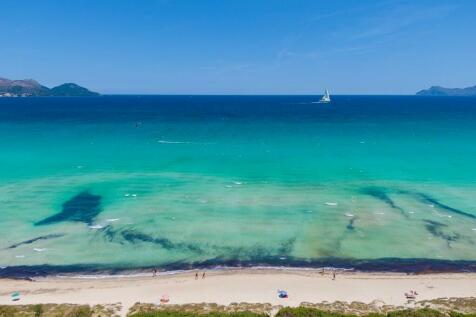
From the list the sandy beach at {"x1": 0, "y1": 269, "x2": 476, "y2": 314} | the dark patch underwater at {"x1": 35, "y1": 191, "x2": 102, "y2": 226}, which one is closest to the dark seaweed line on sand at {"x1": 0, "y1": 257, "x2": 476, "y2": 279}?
the sandy beach at {"x1": 0, "y1": 269, "x2": 476, "y2": 314}

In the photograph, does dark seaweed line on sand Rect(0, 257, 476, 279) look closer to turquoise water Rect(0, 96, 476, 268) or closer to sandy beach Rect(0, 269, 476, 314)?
turquoise water Rect(0, 96, 476, 268)

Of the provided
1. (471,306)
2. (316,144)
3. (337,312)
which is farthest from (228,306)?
(316,144)

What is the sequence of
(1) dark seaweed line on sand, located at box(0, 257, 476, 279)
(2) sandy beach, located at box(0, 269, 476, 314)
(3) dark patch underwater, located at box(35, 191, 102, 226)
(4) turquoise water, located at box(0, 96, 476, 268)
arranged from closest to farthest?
(2) sandy beach, located at box(0, 269, 476, 314) → (1) dark seaweed line on sand, located at box(0, 257, 476, 279) → (4) turquoise water, located at box(0, 96, 476, 268) → (3) dark patch underwater, located at box(35, 191, 102, 226)

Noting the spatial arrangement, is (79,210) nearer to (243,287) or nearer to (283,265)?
(243,287)

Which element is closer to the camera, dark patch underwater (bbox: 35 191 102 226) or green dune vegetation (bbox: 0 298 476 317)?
green dune vegetation (bbox: 0 298 476 317)

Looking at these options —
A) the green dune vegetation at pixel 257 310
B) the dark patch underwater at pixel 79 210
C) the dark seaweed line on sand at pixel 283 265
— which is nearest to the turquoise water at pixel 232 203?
the dark patch underwater at pixel 79 210
